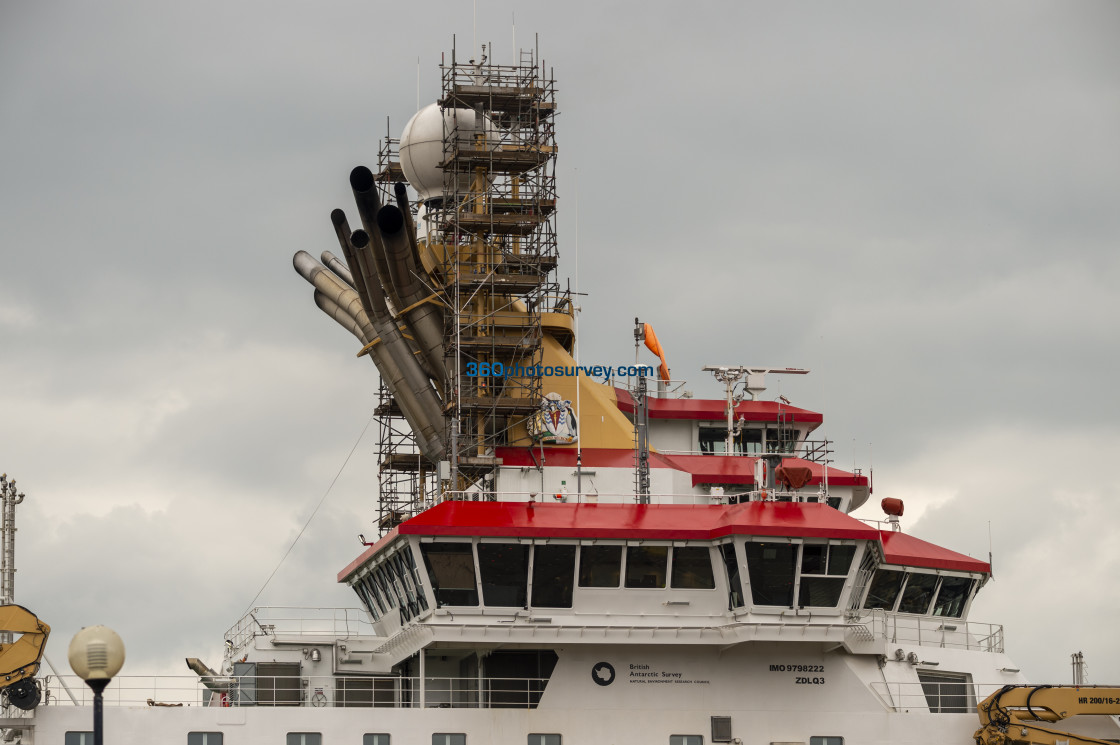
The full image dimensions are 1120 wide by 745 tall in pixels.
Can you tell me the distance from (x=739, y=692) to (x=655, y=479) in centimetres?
729

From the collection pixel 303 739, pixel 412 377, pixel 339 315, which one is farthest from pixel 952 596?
pixel 339 315

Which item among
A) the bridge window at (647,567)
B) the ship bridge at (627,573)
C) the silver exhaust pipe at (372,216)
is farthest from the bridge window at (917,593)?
Result: the silver exhaust pipe at (372,216)

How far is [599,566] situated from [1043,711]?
12899 millimetres

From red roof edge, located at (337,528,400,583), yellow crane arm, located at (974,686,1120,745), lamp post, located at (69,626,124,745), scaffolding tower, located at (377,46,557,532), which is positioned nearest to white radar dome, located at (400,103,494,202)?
scaffolding tower, located at (377,46,557,532)

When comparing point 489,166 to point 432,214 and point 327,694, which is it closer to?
point 432,214

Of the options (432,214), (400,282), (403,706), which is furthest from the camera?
(432,214)

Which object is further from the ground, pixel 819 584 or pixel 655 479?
pixel 655 479

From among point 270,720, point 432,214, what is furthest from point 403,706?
point 432,214

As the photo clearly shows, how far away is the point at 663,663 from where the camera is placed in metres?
44.7

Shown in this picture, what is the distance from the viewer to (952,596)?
52.2 m

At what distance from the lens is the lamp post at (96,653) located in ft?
84.1

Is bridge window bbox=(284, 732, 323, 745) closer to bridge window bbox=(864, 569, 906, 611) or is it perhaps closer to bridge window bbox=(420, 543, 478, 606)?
bridge window bbox=(420, 543, 478, 606)

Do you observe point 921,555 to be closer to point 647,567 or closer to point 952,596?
point 952,596

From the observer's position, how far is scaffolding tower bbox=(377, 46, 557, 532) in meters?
49.2
